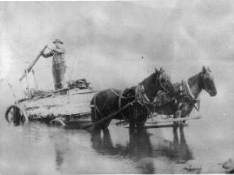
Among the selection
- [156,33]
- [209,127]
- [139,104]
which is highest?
[156,33]

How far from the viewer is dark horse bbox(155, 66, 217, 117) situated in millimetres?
4586

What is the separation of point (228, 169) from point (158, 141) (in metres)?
0.74

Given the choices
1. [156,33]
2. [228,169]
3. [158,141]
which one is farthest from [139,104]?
[228,169]

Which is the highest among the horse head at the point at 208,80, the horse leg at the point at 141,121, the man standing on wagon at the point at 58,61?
the man standing on wagon at the point at 58,61

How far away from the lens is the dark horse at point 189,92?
459 cm

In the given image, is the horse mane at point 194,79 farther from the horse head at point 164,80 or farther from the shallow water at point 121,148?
the horse head at point 164,80

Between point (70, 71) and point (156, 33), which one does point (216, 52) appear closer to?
point (156, 33)

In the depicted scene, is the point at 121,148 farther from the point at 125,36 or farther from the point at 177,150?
the point at 125,36

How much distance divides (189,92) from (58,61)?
4.71ft

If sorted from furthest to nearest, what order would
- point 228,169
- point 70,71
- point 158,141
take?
point 70,71 → point 158,141 → point 228,169

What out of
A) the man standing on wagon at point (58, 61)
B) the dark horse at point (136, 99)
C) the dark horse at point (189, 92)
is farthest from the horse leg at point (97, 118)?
the dark horse at point (189, 92)

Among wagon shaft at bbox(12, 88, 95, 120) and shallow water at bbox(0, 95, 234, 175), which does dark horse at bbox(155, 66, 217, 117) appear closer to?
shallow water at bbox(0, 95, 234, 175)

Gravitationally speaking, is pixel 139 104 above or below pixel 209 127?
above

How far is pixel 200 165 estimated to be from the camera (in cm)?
420
